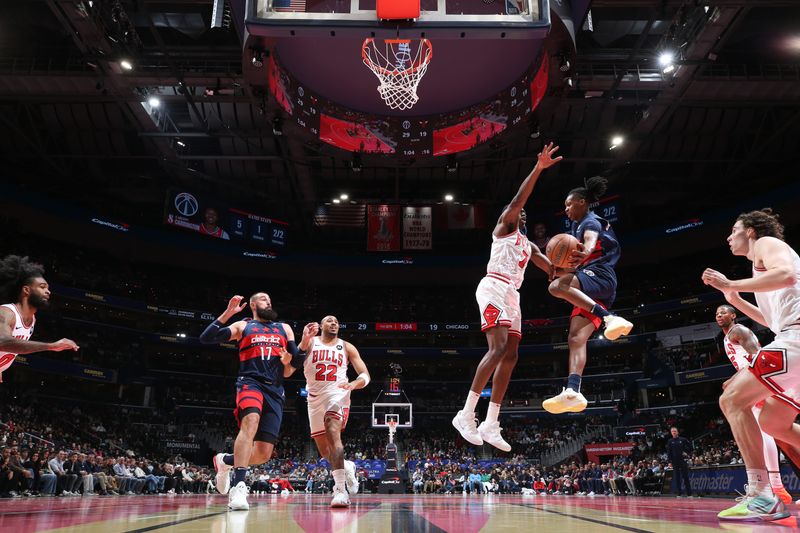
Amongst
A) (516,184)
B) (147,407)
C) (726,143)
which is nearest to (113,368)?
(147,407)

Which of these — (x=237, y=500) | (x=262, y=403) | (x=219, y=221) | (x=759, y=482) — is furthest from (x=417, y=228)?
(x=759, y=482)

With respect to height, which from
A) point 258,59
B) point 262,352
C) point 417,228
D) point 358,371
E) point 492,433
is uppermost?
point 417,228

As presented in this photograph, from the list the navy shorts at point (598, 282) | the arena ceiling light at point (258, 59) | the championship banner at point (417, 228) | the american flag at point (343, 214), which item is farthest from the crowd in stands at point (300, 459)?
the navy shorts at point (598, 282)

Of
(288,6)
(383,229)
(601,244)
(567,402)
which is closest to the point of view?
(567,402)

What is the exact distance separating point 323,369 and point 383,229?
19140 millimetres

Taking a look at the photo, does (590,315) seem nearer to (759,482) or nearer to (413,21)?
(759,482)

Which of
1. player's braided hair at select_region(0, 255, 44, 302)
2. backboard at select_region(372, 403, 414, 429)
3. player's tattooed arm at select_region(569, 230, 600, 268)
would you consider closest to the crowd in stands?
backboard at select_region(372, 403, 414, 429)

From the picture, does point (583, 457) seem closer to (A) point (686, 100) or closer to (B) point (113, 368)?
(A) point (686, 100)

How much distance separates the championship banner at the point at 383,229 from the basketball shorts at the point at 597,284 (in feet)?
66.0

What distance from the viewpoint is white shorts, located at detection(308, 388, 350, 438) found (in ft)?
21.8

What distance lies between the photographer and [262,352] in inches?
251

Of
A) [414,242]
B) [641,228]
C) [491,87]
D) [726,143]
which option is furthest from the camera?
[641,228]

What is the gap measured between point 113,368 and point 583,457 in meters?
23.9

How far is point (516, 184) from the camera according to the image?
88.1 feet
